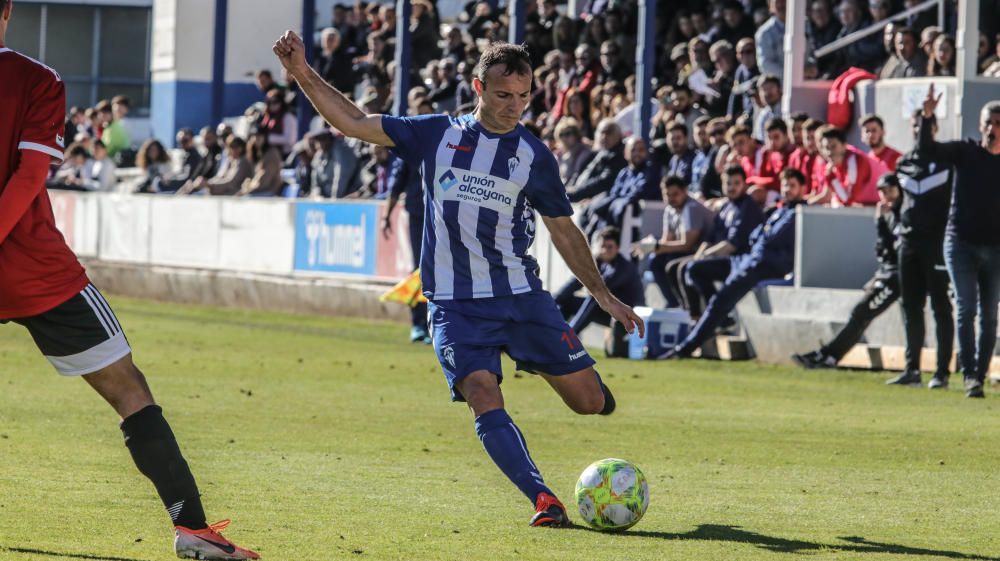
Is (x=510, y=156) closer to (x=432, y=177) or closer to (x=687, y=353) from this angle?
(x=432, y=177)

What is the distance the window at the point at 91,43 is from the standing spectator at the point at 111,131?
12207 mm

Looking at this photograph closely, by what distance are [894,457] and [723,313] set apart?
23.3ft

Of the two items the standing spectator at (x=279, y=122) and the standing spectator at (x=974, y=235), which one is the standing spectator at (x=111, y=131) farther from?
the standing spectator at (x=974, y=235)

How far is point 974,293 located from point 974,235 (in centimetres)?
46

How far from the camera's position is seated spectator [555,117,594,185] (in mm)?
20781

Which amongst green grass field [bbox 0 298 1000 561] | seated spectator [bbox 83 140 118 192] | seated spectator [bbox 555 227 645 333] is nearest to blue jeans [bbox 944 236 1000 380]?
green grass field [bbox 0 298 1000 561]

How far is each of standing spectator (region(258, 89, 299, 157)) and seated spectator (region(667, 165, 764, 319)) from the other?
12.6 m

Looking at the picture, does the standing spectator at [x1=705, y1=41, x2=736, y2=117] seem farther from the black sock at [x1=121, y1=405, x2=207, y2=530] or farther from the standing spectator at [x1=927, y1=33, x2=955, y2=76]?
the black sock at [x1=121, y1=405, x2=207, y2=530]

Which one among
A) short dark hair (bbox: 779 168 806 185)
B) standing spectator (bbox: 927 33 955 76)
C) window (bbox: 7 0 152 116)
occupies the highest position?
window (bbox: 7 0 152 116)

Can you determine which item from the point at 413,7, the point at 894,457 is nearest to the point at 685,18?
the point at 413,7

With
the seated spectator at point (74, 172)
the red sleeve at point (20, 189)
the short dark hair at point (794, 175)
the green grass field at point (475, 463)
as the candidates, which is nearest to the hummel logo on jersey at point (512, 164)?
the green grass field at point (475, 463)

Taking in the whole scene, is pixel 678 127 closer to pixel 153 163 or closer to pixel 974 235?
pixel 974 235

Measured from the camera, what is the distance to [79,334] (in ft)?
21.2

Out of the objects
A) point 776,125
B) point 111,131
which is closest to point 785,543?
point 776,125
